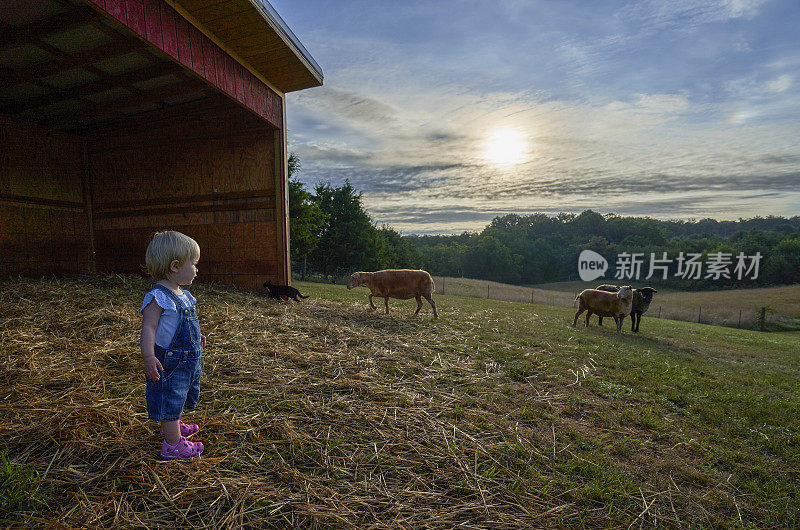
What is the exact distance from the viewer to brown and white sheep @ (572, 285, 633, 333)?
9531 mm

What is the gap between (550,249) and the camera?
298ft

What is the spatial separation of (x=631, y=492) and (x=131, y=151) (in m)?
13.4

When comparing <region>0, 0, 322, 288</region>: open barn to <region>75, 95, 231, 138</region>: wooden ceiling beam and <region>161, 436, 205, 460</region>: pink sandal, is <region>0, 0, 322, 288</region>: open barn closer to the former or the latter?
<region>75, 95, 231, 138</region>: wooden ceiling beam

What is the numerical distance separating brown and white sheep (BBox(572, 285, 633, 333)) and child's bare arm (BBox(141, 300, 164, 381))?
408 inches

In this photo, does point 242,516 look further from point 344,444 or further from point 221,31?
point 221,31

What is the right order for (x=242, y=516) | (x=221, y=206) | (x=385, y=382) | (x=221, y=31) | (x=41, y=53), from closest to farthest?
(x=242, y=516), (x=385, y=382), (x=41, y=53), (x=221, y=31), (x=221, y=206)

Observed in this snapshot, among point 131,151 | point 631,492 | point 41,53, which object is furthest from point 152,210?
point 631,492

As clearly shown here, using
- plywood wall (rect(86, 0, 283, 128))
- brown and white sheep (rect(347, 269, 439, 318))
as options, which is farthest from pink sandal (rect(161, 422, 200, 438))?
brown and white sheep (rect(347, 269, 439, 318))

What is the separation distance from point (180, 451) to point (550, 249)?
3901 inches

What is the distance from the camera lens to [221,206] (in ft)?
30.5

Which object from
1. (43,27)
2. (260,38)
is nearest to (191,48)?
(260,38)

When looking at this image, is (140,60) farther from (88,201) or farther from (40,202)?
(88,201)

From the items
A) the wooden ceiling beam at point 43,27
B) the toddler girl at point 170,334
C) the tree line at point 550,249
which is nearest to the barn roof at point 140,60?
the wooden ceiling beam at point 43,27

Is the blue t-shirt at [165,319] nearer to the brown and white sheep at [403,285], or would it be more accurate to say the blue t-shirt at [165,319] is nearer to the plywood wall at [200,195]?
the brown and white sheep at [403,285]
